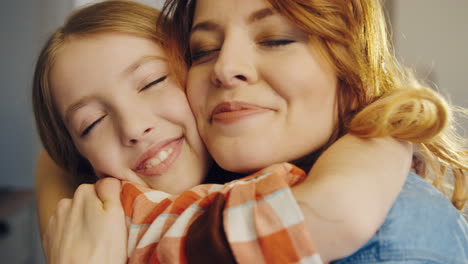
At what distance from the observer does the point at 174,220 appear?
0.69 m

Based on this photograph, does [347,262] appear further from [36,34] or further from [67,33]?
[36,34]

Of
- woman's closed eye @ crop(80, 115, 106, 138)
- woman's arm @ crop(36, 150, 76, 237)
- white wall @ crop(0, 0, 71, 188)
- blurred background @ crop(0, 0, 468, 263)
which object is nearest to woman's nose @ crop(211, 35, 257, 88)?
woman's closed eye @ crop(80, 115, 106, 138)

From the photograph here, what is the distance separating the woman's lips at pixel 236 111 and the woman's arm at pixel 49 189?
0.60 meters

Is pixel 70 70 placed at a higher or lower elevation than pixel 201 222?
higher

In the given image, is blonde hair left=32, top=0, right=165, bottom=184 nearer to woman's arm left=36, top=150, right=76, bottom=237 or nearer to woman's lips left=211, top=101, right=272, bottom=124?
woman's arm left=36, top=150, right=76, bottom=237

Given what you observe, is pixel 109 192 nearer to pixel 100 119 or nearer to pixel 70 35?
pixel 100 119

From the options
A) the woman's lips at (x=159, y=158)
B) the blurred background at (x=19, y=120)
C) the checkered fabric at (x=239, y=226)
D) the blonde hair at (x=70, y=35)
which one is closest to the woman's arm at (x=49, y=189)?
the blonde hair at (x=70, y=35)

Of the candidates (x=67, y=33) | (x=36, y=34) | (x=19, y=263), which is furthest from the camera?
(x=36, y=34)

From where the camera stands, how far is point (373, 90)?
0.84m

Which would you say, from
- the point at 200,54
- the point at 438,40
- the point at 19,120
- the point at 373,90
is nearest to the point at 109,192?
the point at 200,54

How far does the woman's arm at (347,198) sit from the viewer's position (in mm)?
545

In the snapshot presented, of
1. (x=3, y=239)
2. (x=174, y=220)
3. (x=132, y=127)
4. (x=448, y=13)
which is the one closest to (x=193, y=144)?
(x=132, y=127)

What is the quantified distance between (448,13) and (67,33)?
167 cm

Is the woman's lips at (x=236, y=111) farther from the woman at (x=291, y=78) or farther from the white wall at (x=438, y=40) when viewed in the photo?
the white wall at (x=438, y=40)
